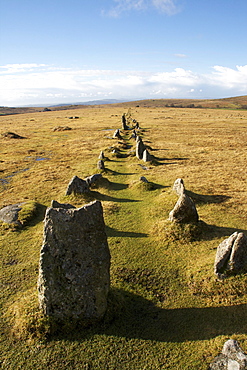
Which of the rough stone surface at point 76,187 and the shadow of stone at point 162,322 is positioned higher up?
the rough stone surface at point 76,187

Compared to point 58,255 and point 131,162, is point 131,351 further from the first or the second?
point 131,162

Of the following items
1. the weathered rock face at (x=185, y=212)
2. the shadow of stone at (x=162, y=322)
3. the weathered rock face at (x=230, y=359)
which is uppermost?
the weathered rock face at (x=185, y=212)

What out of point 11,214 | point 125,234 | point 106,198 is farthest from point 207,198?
point 11,214

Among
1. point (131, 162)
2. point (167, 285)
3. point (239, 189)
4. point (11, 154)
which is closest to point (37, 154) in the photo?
point (11, 154)

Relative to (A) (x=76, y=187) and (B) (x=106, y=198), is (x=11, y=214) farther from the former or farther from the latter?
(B) (x=106, y=198)

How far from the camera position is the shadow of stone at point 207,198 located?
17.3m

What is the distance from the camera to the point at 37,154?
35.8 metres

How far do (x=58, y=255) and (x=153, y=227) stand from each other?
23.9 ft

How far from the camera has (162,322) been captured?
308 inches

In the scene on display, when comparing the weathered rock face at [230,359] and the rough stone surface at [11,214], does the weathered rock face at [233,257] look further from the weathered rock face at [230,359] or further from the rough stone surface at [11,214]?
the rough stone surface at [11,214]

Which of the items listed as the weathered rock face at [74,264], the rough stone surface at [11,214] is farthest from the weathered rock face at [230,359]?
the rough stone surface at [11,214]

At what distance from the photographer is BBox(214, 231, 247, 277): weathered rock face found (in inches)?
368

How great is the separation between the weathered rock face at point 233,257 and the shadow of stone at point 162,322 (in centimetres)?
136

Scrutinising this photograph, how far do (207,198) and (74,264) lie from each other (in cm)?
1284
